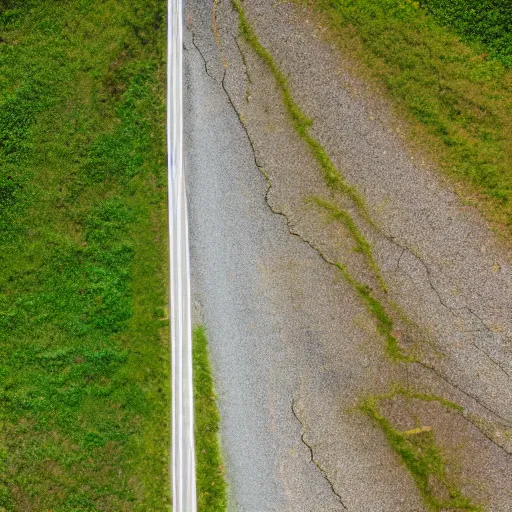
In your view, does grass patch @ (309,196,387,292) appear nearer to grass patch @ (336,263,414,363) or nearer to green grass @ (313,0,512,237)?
grass patch @ (336,263,414,363)

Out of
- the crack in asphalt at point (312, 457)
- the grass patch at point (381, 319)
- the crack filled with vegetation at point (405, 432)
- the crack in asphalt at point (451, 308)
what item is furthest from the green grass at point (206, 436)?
the crack in asphalt at point (451, 308)

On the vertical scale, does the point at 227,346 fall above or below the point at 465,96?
below

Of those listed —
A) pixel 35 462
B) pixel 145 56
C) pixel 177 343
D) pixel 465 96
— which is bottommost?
pixel 35 462

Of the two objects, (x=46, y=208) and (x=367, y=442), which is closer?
(x=367, y=442)

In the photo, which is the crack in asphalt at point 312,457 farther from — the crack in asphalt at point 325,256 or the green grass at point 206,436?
the green grass at point 206,436

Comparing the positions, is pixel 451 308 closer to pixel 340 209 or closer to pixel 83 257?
pixel 340 209

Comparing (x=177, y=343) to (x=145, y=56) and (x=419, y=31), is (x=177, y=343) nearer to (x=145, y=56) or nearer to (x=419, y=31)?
(x=145, y=56)

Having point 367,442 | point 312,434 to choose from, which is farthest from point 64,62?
point 367,442
